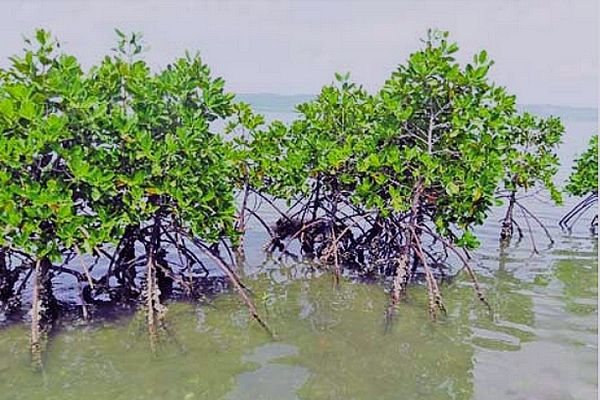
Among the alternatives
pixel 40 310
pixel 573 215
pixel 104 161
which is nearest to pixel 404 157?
pixel 104 161

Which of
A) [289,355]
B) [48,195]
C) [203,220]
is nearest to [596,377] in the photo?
[289,355]

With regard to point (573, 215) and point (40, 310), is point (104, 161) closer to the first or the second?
point (40, 310)

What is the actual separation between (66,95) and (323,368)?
3.08 metres

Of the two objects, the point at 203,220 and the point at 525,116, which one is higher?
the point at 525,116

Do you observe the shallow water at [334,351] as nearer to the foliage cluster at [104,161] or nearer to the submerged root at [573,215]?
the foliage cluster at [104,161]

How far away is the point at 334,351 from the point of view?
5.11 meters

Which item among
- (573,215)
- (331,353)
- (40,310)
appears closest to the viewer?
(331,353)

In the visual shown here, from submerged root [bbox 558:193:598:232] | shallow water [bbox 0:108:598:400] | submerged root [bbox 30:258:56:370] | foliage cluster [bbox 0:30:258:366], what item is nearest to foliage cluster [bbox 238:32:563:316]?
shallow water [bbox 0:108:598:400]

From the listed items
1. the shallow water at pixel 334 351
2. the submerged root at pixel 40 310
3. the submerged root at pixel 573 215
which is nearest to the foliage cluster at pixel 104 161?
the submerged root at pixel 40 310

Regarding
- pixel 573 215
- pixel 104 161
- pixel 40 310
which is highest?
pixel 104 161

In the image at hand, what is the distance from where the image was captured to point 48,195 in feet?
15.0

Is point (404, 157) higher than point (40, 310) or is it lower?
higher

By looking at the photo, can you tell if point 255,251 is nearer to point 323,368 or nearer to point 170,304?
point 170,304

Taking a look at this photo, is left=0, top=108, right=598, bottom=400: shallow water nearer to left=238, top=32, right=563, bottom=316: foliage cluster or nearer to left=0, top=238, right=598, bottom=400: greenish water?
left=0, top=238, right=598, bottom=400: greenish water
